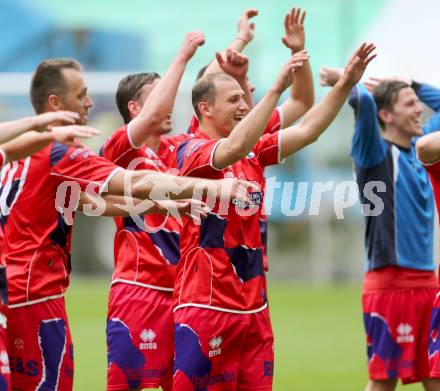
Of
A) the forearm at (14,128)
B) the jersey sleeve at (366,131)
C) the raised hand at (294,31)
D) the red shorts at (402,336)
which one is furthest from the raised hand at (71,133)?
the red shorts at (402,336)

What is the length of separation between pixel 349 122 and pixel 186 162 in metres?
15.1

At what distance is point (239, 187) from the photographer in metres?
5.98

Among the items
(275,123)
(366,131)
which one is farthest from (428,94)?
(275,123)

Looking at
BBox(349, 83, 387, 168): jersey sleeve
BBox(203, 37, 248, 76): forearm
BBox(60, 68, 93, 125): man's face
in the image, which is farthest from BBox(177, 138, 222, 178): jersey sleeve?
BBox(349, 83, 387, 168): jersey sleeve

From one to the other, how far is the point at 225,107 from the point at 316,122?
1.88ft

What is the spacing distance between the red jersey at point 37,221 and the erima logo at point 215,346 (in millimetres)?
948

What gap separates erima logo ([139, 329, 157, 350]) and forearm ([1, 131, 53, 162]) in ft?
7.56

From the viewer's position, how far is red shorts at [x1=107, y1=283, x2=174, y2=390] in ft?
23.5

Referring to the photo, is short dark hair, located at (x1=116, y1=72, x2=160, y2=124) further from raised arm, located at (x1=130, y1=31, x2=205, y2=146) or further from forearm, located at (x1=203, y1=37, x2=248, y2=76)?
raised arm, located at (x1=130, y1=31, x2=205, y2=146)

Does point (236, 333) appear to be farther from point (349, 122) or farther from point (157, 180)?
point (349, 122)

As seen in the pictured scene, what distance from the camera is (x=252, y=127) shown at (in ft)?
20.0

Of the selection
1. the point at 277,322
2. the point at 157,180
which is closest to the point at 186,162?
the point at 157,180

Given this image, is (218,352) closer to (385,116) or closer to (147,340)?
(147,340)

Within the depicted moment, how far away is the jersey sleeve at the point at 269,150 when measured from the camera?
6.82 metres
